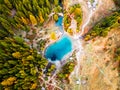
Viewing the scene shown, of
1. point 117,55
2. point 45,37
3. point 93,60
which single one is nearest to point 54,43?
point 45,37

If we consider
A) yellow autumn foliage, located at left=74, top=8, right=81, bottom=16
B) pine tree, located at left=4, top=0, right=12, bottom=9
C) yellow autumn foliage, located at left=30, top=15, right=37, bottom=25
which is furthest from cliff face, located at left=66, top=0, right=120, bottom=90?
pine tree, located at left=4, top=0, right=12, bottom=9

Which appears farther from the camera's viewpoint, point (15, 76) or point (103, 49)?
point (103, 49)

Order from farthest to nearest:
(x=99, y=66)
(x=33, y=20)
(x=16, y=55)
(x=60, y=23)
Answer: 1. (x=60, y=23)
2. (x=99, y=66)
3. (x=33, y=20)
4. (x=16, y=55)

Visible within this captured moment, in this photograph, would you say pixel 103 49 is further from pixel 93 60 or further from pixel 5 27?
pixel 5 27

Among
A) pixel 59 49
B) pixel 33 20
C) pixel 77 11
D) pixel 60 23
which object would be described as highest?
pixel 77 11

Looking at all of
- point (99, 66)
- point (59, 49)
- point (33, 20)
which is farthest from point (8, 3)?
point (99, 66)

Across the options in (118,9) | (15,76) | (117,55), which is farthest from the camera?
(118,9)

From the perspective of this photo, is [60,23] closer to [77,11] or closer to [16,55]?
[77,11]

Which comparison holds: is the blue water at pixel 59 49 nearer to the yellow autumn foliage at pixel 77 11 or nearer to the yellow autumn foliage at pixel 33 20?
the yellow autumn foliage at pixel 77 11
